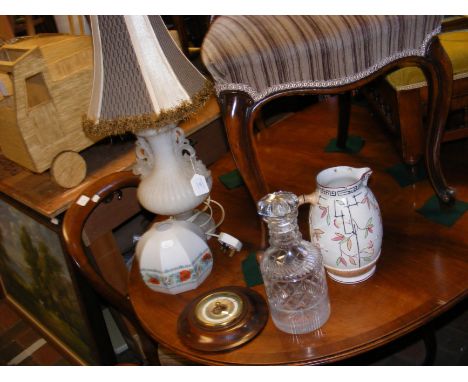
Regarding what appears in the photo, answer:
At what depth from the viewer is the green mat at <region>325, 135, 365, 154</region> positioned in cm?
148

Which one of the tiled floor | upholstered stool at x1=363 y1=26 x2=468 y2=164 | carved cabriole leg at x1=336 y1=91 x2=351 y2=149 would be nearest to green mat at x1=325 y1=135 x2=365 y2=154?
carved cabriole leg at x1=336 y1=91 x2=351 y2=149

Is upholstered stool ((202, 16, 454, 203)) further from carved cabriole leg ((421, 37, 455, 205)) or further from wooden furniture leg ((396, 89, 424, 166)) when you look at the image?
wooden furniture leg ((396, 89, 424, 166))

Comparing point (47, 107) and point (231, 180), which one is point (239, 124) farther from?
point (47, 107)

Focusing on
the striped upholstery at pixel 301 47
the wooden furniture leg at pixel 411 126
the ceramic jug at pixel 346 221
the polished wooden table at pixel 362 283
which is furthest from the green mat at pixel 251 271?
the wooden furniture leg at pixel 411 126

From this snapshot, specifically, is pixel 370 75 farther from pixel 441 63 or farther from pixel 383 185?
pixel 383 185

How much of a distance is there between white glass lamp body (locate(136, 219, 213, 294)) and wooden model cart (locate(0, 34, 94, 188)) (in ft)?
1.56

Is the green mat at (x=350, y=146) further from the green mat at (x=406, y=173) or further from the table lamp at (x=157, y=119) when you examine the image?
the table lamp at (x=157, y=119)

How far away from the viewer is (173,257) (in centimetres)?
103

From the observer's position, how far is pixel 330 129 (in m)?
1.62

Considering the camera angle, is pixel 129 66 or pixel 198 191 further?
pixel 198 191
